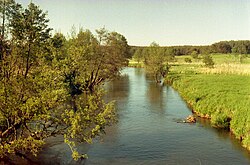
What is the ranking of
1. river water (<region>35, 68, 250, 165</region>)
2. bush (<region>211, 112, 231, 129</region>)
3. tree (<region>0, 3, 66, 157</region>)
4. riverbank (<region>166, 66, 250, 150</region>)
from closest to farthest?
tree (<region>0, 3, 66, 157</region>), river water (<region>35, 68, 250, 165</region>), riverbank (<region>166, 66, 250, 150</region>), bush (<region>211, 112, 231, 129</region>)

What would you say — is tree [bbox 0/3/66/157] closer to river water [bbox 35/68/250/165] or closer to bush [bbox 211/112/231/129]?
river water [bbox 35/68/250/165]

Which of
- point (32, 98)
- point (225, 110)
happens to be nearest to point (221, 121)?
point (225, 110)

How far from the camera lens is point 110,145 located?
81.5 feet

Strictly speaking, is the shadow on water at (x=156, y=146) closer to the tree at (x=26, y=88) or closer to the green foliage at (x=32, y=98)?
the green foliage at (x=32, y=98)

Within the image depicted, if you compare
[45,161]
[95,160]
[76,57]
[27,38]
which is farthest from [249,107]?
[76,57]

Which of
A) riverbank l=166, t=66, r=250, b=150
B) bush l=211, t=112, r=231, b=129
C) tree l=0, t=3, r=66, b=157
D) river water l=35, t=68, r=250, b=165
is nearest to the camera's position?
tree l=0, t=3, r=66, b=157

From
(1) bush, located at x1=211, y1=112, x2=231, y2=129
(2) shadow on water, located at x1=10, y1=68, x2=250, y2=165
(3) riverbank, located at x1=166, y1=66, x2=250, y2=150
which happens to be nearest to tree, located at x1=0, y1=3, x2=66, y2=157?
(2) shadow on water, located at x1=10, y1=68, x2=250, y2=165

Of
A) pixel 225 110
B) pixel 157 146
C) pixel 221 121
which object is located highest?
pixel 225 110

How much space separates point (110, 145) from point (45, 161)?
561cm

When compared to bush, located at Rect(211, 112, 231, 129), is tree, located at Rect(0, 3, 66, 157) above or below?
above

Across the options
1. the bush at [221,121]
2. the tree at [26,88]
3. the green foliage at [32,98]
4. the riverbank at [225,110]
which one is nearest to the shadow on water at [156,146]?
the bush at [221,121]

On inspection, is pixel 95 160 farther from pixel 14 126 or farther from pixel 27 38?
pixel 27 38

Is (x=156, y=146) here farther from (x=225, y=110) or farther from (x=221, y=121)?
(x=225, y=110)

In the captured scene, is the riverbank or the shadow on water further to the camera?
the riverbank
